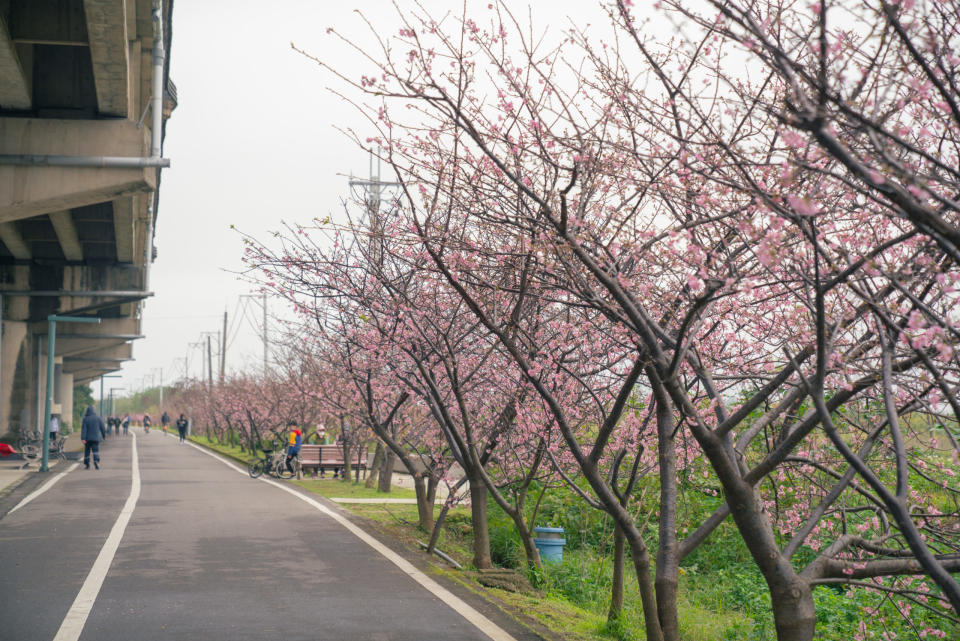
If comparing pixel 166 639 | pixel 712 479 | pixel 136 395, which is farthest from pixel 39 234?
pixel 136 395

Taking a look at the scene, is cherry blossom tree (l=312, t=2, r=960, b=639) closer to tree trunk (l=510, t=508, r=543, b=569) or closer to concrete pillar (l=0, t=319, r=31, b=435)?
tree trunk (l=510, t=508, r=543, b=569)

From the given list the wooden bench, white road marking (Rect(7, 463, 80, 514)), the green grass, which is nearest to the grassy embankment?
the green grass

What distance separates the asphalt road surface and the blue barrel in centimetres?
188

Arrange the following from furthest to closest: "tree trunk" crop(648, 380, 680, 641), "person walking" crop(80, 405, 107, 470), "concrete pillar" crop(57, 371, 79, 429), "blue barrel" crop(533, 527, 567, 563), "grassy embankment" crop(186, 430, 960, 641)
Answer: "concrete pillar" crop(57, 371, 79, 429) → "person walking" crop(80, 405, 107, 470) → "blue barrel" crop(533, 527, 567, 563) → "grassy embankment" crop(186, 430, 960, 641) → "tree trunk" crop(648, 380, 680, 641)

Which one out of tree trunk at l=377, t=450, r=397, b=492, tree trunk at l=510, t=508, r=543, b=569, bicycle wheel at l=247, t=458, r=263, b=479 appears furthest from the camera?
bicycle wheel at l=247, t=458, r=263, b=479

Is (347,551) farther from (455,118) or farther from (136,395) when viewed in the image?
(136,395)

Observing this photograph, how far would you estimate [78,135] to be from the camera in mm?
18984

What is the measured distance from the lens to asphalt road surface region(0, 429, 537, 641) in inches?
301

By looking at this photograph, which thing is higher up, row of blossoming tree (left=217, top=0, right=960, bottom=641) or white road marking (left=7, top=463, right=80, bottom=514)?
row of blossoming tree (left=217, top=0, right=960, bottom=641)

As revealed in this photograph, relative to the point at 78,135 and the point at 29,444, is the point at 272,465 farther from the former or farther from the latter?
the point at 78,135

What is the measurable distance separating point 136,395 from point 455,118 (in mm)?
201759

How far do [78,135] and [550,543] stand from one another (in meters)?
12.6

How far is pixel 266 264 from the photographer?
10.5 metres

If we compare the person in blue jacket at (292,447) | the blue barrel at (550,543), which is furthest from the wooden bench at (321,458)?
the blue barrel at (550,543)
